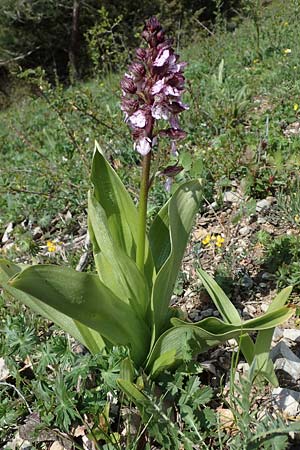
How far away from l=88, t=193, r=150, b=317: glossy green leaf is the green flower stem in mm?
74

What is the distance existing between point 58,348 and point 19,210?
89.6 inches

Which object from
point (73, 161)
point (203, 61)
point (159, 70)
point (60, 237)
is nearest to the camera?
point (159, 70)

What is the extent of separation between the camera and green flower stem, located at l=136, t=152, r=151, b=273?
68.6 inches

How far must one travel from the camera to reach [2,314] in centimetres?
262

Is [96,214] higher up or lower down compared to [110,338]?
higher up

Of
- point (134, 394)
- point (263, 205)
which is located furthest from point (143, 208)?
point (263, 205)

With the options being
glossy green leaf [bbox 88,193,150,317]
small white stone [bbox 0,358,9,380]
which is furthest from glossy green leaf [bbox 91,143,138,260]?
small white stone [bbox 0,358,9,380]

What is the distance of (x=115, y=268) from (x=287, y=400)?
2.69ft

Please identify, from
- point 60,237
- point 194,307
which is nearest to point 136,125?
point 194,307

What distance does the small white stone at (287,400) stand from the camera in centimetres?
176

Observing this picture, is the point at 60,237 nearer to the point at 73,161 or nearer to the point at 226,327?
the point at 73,161

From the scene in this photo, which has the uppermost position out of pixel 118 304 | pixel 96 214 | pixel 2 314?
pixel 96 214

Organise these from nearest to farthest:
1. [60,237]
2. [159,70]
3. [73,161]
A: [159,70]
[60,237]
[73,161]

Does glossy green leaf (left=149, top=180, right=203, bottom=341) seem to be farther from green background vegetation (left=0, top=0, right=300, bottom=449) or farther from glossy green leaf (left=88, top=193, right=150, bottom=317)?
green background vegetation (left=0, top=0, right=300, bottom=449)
